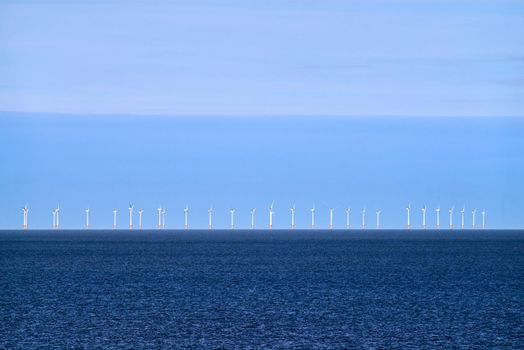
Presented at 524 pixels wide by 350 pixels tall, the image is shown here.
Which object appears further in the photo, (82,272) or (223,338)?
(82,272)

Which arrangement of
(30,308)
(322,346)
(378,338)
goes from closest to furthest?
(322,346) < (378,338) < (30,308)

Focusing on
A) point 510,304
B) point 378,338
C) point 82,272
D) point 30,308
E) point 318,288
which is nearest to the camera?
point 378,338

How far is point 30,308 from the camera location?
154 feet

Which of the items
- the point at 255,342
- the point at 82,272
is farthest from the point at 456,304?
the point at 82,272

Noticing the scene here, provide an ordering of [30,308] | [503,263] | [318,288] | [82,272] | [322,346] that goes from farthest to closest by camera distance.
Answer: [503,263] < [82,272] < [318,288] < [30,308] < [322,346]

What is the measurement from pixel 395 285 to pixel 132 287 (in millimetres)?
14612

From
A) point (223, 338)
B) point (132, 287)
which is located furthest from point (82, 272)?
point (223, 338)

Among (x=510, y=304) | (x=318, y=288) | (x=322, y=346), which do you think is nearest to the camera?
(x=322, y=346)

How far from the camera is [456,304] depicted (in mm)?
49781

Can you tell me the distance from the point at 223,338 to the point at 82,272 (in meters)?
44.7

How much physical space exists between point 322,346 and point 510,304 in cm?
1879

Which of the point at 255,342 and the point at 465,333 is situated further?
the point at 465,333

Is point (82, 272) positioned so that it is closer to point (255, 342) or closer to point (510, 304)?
point (510, 304)

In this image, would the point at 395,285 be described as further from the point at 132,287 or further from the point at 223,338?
the point at 223,338
